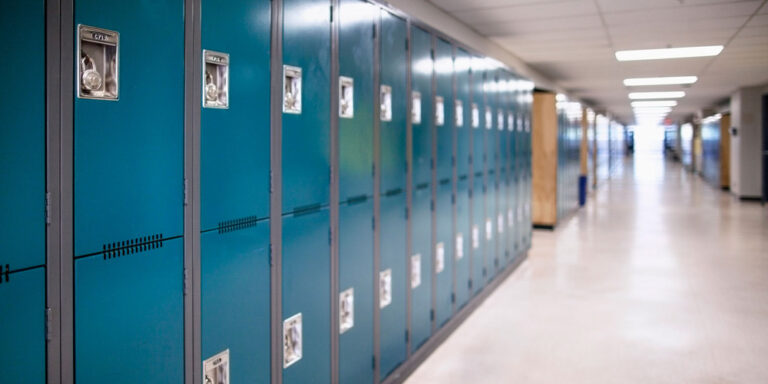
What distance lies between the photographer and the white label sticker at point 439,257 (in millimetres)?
4512

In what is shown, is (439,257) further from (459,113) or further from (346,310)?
(346,310)

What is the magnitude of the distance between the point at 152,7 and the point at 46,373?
1.10 meters

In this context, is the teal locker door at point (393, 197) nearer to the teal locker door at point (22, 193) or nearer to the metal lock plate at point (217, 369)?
the metal lock plate at point (217, 369)

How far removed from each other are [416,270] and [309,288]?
1.44 metres

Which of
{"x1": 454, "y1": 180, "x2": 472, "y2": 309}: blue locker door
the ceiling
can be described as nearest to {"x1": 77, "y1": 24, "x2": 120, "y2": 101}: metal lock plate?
{"x1": 454, "y1": 180, "x2": 472, "y2": 309}: blue locker door

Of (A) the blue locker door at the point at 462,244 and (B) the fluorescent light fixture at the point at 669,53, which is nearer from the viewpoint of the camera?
(A) the blue locker door at the point at 462,244

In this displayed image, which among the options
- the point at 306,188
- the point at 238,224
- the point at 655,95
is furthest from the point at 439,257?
the point at 655,95

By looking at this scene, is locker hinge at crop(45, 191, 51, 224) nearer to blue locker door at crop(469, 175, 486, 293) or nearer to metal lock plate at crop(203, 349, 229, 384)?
metal lock plate at crop(203, 349, 229, 384)

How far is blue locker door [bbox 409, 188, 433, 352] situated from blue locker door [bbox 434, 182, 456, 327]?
16cm

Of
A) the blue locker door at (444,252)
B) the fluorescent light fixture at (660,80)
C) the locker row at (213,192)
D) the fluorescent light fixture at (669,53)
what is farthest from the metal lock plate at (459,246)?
the fluorescent light fixture at (660,80)

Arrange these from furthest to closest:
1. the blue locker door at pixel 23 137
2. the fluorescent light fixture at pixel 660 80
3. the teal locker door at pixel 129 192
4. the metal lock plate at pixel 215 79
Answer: the fluorescent light fixture at pixel 660 80
the metal lock plate at pixel 215 79
the teal locker door at pixel 129 192
the blue locker door at pixel 23 137

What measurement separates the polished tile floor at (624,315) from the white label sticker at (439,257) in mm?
567

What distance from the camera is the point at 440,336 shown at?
4508 millimetres

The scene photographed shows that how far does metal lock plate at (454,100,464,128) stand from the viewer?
4.95 meters
